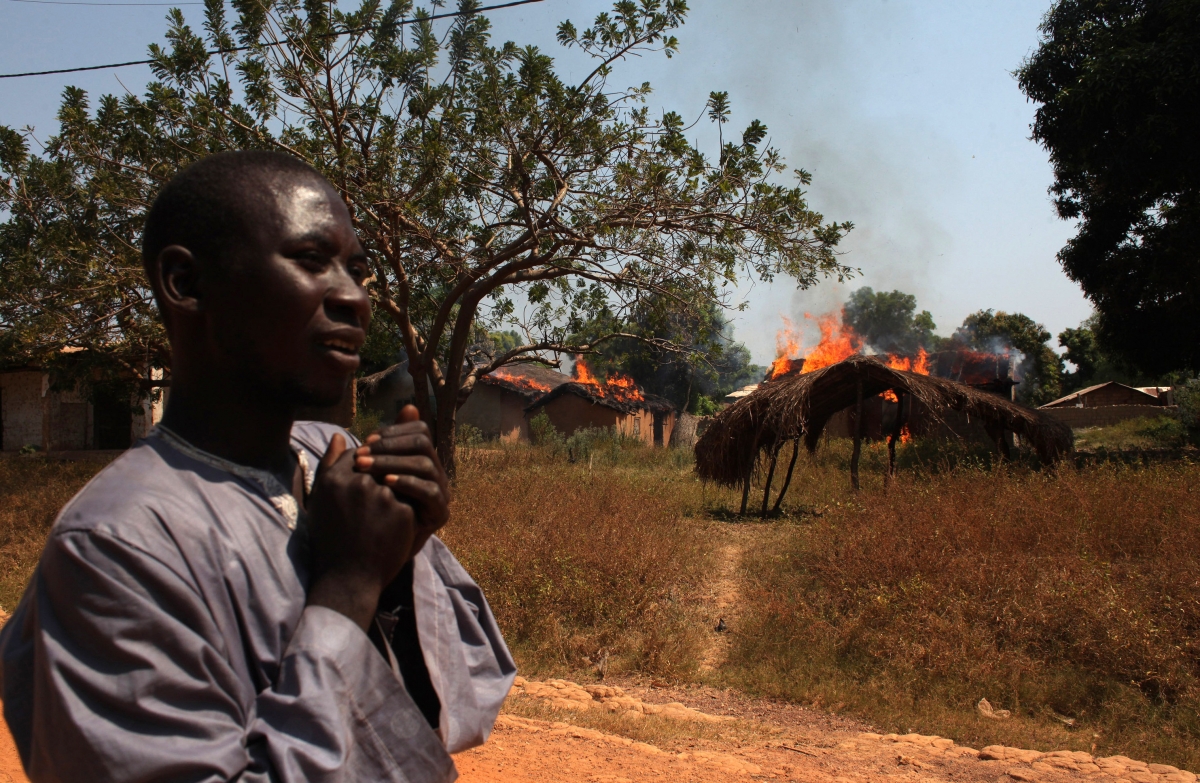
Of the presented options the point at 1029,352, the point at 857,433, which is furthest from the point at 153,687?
the point at 1029,352

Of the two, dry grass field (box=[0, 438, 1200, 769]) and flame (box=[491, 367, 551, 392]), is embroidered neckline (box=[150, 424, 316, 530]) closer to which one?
dry grass field (box=[0, 438, 1200, 769])

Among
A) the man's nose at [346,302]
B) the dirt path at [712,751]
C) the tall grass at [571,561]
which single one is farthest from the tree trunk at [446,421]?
the man's nose at [346,302]

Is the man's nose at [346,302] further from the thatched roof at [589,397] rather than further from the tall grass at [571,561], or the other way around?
the thatched roof at [589,397]

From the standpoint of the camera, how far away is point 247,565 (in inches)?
41.6

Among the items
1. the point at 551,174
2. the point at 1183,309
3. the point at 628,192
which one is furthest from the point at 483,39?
the point at 1183,309

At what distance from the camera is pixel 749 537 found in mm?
Result: 10781

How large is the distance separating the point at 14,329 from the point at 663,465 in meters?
12.4

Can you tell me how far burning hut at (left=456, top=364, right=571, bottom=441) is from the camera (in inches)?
1117

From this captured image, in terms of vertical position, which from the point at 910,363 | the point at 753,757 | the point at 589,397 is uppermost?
the point at 910,363

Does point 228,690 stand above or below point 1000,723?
above

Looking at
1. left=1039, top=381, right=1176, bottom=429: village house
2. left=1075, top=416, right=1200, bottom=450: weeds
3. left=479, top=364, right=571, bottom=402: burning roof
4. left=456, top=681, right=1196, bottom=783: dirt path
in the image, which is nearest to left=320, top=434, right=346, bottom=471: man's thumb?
left=456, top=681, right=1196, bottom=783: dirt path

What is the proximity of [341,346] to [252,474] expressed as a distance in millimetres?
214

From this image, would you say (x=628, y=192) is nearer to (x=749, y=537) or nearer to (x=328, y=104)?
(x=328, y=104)

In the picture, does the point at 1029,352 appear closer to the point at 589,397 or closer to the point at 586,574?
the point at 589,397
